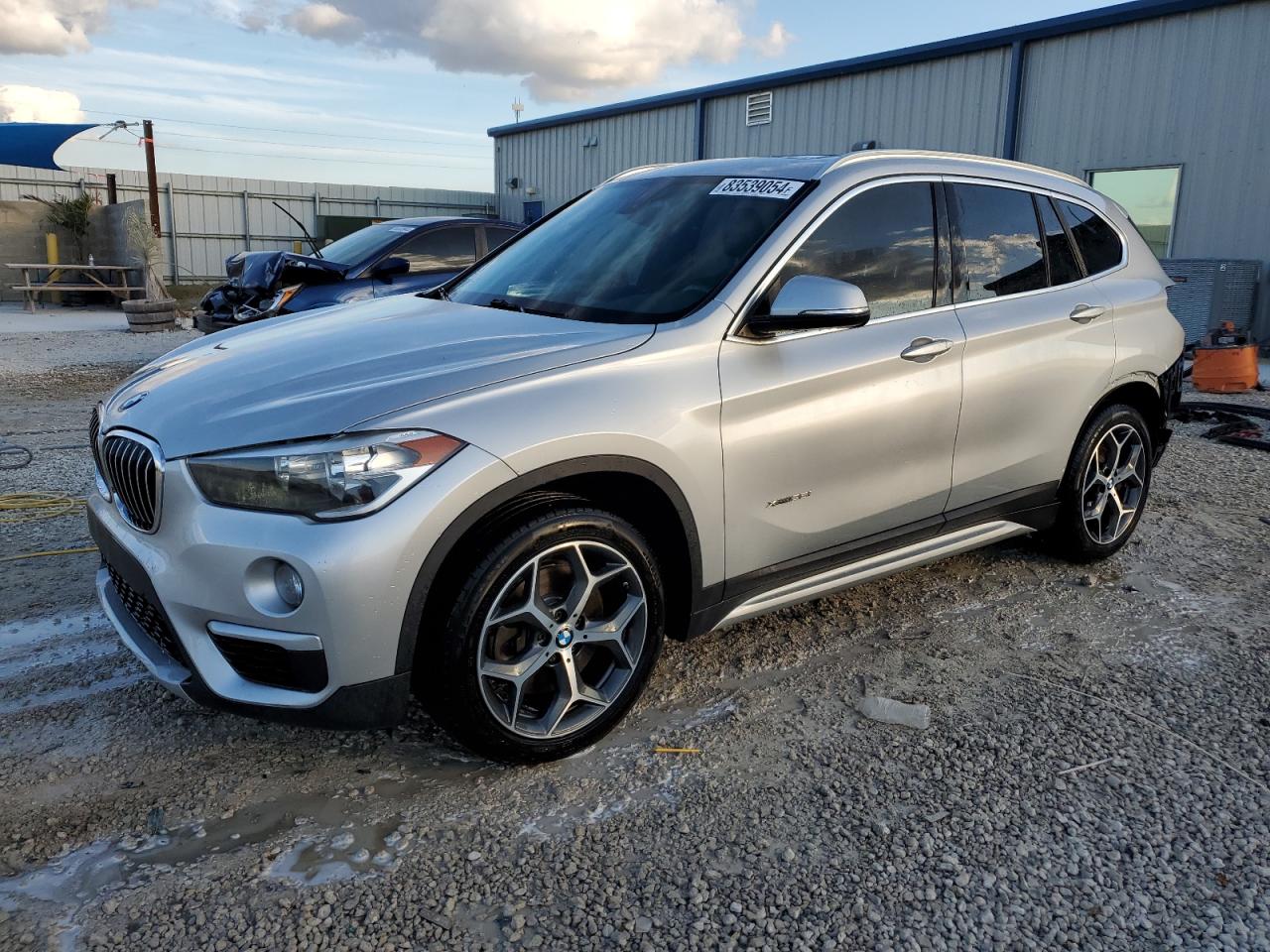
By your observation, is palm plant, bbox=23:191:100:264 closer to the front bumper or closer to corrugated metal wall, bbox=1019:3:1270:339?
corrugated metal wall, bbox=1019:3:1270:339

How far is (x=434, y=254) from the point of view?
927 cm

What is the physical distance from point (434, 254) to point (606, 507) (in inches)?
266

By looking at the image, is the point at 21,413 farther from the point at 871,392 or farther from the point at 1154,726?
the point at 1154,726

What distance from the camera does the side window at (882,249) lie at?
11.6 feet

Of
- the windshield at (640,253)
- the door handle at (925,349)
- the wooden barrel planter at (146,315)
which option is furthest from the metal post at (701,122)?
the door handle at (925,349)

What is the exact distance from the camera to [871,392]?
11.5 ft

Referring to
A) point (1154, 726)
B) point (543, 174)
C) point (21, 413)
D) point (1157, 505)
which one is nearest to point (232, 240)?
point (543, 174)

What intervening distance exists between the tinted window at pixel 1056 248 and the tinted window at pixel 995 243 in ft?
0.23

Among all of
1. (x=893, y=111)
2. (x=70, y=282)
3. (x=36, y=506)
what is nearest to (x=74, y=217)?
(x=70, y=282)

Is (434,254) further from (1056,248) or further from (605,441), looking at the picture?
(605,441)

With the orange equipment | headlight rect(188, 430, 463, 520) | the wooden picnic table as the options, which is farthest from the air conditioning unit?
the wooden picnic table

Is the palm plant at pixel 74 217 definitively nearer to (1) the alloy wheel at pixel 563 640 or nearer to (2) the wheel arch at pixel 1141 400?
(2) the wheel arch at pixel 1141 400

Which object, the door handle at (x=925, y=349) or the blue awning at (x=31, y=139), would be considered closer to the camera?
the door handle at (x=925, y=349)

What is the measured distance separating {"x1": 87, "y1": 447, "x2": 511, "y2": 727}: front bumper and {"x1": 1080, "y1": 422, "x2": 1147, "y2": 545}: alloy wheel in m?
→ 3.09
